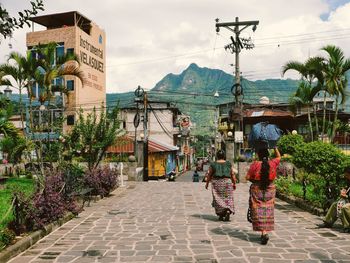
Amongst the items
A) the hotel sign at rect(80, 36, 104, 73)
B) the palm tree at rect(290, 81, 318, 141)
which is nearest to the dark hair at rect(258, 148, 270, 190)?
the palm tree at rect(290, 81, 318, 141)

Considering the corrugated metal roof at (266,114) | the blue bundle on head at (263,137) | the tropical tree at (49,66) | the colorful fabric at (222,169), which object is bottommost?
the colorful fabric at (222,169)

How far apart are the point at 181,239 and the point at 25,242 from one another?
8.92 ft

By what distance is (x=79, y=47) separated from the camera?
4269 centimetres

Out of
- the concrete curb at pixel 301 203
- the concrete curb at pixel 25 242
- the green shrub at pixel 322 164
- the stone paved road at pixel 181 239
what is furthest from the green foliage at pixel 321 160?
the concrete curb at pixel 25 242

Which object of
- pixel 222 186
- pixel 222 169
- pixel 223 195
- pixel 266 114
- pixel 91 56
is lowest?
pixel 223 195

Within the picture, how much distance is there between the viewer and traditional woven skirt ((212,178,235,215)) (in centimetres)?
980

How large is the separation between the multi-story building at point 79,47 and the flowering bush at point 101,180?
24.3m

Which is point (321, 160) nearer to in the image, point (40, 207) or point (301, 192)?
point (301, 192)

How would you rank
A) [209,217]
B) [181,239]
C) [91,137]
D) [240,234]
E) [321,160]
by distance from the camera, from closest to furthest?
[181,239], [240,234], [209,217], [321,160], [91,137]

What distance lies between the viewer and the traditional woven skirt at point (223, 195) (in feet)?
32.1

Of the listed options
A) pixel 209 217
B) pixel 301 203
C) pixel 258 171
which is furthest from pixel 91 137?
pixel 258 171

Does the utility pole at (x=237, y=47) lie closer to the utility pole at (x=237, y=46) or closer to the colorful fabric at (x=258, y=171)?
the utility pole at (x=237, y=46)

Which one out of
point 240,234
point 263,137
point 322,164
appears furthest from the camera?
point 322,164

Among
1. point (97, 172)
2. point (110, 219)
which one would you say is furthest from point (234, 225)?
point (97, 172)
